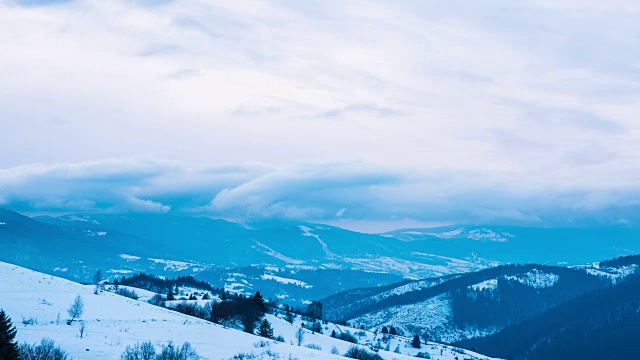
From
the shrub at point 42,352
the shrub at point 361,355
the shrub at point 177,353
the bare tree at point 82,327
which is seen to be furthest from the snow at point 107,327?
the shrub at point 361,355

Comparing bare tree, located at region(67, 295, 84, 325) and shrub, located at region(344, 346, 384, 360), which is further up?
shrub, located at region(344, 346, 384, 360)

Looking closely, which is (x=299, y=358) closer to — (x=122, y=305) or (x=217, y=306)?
(x=122, y=305)

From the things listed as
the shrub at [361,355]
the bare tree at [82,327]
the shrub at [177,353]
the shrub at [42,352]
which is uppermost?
the shrub at [361,355]

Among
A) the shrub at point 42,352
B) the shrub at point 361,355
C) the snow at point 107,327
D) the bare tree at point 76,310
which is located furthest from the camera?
the shrub at point 361,355

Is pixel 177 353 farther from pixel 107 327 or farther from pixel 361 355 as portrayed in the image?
pixel 361 355

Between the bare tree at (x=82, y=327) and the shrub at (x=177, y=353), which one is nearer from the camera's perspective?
the shrub at (x=177, y=353)

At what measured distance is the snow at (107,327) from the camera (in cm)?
8444

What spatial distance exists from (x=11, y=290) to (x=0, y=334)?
7672 centimetres

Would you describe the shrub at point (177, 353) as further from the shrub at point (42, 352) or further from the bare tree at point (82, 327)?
the bare tree at point (82, 327)

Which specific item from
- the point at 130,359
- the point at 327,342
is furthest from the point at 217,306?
the point at 130,359

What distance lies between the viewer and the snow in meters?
84.4

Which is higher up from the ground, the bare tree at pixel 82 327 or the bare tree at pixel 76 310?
the bare tree at pixel 76 310

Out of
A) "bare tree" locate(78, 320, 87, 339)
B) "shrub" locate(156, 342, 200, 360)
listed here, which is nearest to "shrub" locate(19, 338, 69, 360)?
"shrub" locate(156, 342, 200, 360)

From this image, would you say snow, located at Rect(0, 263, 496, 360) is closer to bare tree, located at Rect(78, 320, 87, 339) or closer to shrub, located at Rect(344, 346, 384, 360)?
bare tree, located at Rect(78, 320, 87, 339)
